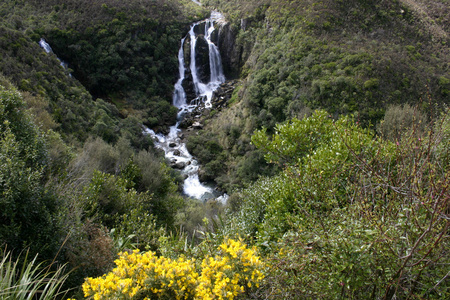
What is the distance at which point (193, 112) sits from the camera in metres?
32.2

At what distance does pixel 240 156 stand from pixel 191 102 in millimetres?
13502

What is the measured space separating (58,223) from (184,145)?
22.2 meters

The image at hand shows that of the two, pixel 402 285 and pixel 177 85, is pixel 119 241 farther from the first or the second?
pixel 177 85

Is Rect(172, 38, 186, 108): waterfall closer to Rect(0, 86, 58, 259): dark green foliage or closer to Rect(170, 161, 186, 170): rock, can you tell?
Rect(170, 161, 186, 170): rock

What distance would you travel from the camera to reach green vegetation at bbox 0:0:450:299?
9.35 ft

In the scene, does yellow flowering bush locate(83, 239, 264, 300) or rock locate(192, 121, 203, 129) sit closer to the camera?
yellow flowering bush locate(83, 239, 264, 300)

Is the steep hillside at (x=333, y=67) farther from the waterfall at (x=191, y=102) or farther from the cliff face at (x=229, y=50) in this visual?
the cliff face at (x=229, y=50)

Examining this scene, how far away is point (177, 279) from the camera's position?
314 centimetres

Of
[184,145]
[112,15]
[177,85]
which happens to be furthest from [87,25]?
[184,145]

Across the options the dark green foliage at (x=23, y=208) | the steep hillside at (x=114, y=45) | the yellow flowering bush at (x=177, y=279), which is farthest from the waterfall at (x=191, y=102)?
the yellow flowering bush at (x=177, y=279)

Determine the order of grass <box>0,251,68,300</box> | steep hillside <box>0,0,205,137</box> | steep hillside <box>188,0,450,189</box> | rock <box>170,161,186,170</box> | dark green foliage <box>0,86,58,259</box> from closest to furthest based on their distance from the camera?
grass <box>0,251,68,300</box>, dark green foliage <box>0,86,58,259</box>, steep hillside <box>188,0,450,189</box>, rock <box>170,161,186,170</box>, steep hillside <box>0,0,205,137</box>

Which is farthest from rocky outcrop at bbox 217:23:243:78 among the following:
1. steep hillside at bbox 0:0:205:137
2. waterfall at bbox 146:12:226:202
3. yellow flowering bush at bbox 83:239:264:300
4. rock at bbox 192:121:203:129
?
yellow flowering bush at bbox 83:239:264:300

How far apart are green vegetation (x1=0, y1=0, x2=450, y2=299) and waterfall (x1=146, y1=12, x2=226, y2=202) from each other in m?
1.23

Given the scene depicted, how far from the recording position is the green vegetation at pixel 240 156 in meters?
2.85
